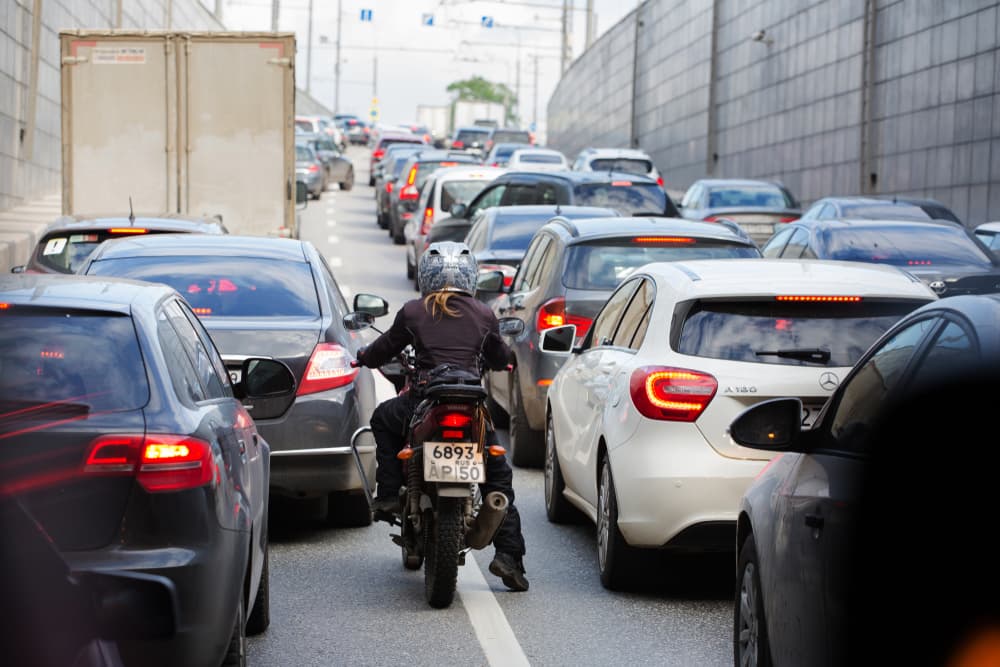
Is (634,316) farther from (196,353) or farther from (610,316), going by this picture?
(196,353)

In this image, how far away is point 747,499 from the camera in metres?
5.89

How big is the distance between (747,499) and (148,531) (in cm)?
210

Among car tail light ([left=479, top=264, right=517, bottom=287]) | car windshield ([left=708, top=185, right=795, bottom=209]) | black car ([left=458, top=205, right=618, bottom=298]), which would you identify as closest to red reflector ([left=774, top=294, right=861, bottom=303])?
car tail light ([left=479, top=264, right=517, bottom=287])

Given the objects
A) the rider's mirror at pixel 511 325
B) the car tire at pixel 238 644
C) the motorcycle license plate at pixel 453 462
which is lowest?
the car tire at pixel 238 644

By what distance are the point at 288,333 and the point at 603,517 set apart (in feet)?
6.39

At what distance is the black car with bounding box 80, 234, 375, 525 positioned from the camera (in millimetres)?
8906

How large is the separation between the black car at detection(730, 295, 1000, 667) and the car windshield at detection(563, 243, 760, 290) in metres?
5.98

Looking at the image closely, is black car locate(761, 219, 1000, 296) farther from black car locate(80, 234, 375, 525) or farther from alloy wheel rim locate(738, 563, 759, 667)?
alloy wheel rim locate(738, 563, 759, 667)

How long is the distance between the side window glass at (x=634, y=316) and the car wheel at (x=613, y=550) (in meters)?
0.68

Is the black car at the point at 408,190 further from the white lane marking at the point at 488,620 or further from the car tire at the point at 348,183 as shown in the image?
the white lane marking at the point at 488,620

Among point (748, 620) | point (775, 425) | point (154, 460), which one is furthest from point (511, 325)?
point (154, 460)

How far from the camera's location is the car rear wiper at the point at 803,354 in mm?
7633

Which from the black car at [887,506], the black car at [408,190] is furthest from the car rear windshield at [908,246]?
the black car at [408,190]

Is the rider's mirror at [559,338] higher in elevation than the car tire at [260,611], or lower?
higher
